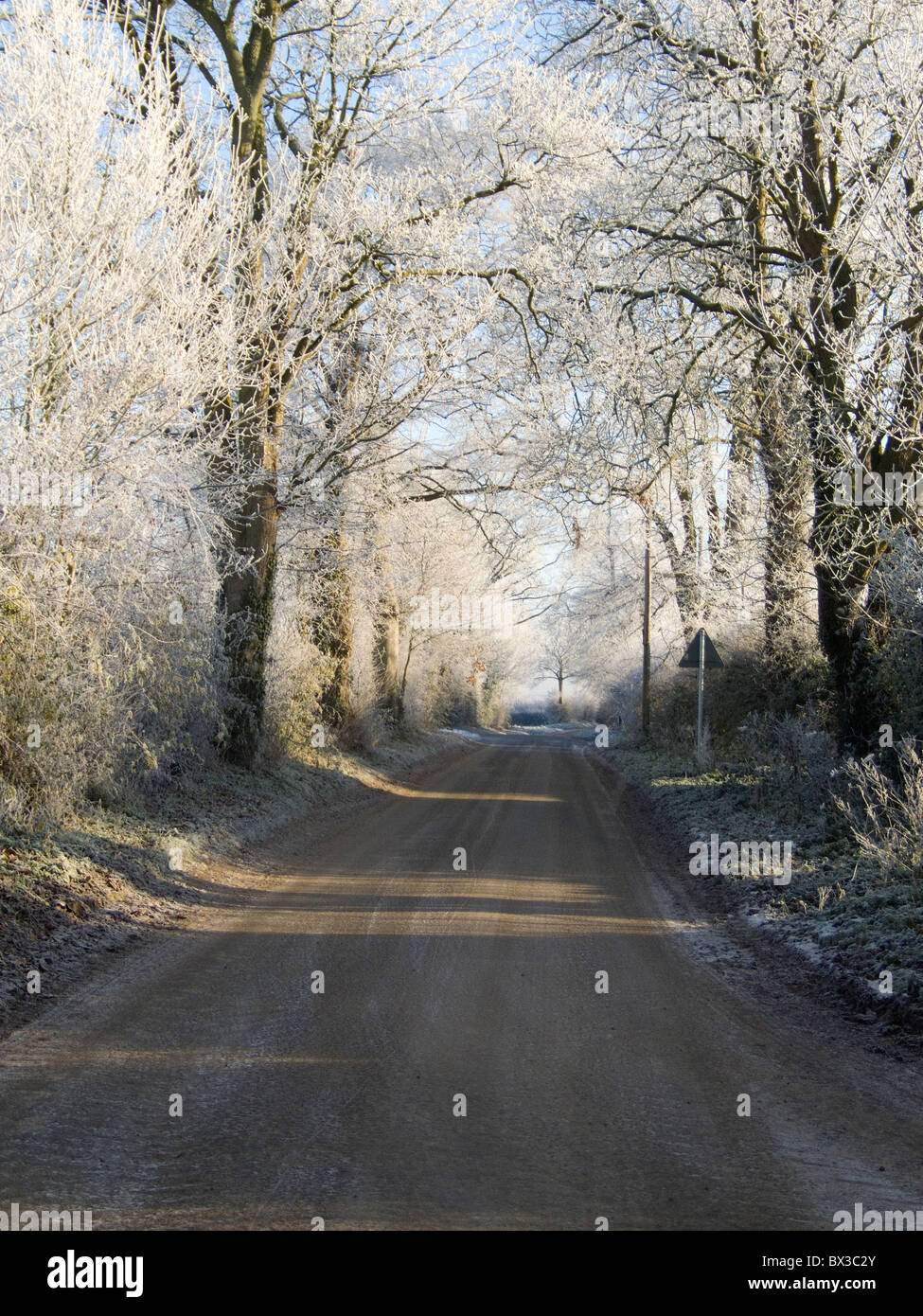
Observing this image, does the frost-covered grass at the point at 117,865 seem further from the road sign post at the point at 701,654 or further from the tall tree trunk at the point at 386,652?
the tall tree trunk at the point at 386,652

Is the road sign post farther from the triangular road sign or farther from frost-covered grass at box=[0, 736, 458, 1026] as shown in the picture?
frost-covered grass at box=[0, 736, 458, 1026]

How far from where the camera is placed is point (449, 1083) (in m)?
5.09

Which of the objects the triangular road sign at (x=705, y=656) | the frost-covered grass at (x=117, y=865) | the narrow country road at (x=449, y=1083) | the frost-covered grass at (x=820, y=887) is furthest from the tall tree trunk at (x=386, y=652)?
the narrow country road at (x=449, y=1083)

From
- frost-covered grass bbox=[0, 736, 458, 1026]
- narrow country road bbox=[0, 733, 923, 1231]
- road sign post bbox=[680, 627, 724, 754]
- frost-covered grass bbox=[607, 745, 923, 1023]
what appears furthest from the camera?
road sign post bbox=[680, 627, 724, 754]

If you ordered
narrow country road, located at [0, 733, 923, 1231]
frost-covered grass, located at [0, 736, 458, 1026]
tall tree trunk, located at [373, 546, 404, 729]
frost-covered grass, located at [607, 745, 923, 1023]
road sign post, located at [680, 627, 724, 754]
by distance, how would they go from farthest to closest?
tall tree trunk, located at [373, 546, 404, 729]
road sign post, located at [680, 627, 724, 754]
frost-covered grass, located at [0, 736, 458, 1026]
frost-covered grass, located at [607, 745, 923, 1023]
narrow country road, located at [0, 733, 923, 1231]

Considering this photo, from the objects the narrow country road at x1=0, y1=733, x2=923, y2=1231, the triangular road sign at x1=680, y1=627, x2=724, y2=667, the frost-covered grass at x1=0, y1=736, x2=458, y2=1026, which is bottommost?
the narrow country road at x1=0, y1=733, x2=923, y2=1231

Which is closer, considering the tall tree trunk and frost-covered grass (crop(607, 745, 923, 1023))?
frost-covered grass (crop(607, 745, 923, 1023))

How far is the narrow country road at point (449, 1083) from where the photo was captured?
12.8 ft

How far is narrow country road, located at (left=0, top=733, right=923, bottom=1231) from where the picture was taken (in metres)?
3.90

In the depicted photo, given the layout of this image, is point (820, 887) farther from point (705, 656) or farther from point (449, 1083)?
point (705, 656)

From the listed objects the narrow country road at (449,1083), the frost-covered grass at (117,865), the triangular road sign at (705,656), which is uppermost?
the triangular road sign at (705,656)

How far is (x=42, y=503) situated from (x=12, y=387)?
1067mm

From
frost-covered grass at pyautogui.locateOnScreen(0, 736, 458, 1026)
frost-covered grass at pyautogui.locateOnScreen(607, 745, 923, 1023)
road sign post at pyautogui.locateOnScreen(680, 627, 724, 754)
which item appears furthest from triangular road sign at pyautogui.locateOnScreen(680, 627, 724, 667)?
frost-covered grass at pyautogui.locateOnScreen(0, 736, 458, 1026)
